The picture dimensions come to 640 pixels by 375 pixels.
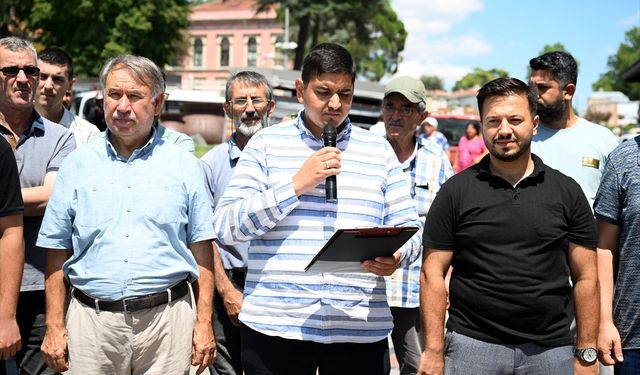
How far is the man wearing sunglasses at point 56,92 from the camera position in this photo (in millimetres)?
4984

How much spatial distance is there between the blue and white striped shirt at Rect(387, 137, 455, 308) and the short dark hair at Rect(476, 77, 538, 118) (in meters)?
1.32

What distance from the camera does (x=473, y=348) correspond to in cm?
330

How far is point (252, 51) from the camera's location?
88.0 meters

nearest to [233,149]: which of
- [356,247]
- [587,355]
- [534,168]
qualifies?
[356,247]

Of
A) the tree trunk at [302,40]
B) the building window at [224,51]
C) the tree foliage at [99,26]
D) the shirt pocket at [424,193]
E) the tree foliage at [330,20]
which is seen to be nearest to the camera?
the shirt pocket at [424,193]

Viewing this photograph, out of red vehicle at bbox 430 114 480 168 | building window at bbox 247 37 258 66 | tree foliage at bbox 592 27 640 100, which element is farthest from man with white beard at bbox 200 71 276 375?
tree foliage at bbox 592 27 640 100

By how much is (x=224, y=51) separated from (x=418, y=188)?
8718cm

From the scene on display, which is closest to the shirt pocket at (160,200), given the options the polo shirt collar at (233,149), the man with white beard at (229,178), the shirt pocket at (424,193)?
the man with white beard at (229,178)

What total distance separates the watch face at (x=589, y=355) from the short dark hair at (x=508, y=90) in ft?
3.46

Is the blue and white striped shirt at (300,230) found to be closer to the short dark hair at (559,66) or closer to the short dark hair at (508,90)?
the short dark hair at (508,90)

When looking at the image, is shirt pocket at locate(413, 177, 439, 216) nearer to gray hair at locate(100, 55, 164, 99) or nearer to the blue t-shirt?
the blue t-shirt

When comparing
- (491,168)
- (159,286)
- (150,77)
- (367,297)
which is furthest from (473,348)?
(150,77)

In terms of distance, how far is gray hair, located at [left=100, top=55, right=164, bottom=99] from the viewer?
351 cm

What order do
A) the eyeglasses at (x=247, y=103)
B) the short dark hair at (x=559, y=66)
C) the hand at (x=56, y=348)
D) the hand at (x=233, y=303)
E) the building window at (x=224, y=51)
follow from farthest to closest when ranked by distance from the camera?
the building window at (x=224, y=51) < the eyeglasses at (x=247, y=103) < the short dark hair at (x=559, y=66) < the hand at (x=233, y=303) < the hand at (x=56, y=348)
